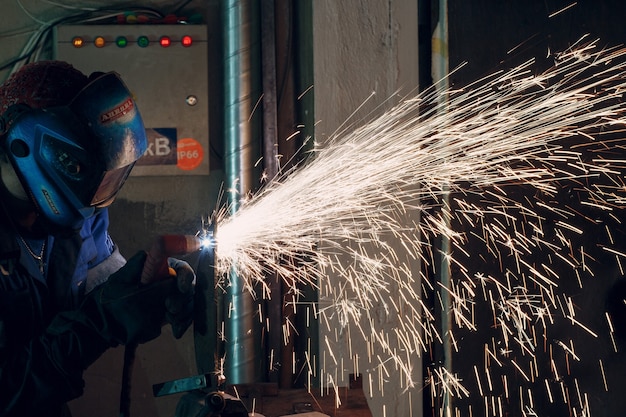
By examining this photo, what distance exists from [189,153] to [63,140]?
123 centimetres

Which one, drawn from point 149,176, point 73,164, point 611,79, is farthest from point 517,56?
point 73,164

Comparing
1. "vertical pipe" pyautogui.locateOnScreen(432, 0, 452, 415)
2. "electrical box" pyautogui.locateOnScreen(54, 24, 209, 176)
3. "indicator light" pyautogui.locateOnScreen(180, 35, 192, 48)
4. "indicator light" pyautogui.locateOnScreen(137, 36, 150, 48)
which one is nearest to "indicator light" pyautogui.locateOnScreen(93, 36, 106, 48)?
"electrical box" pyautogui.locateOnScreen(54, 24, 209, 176)

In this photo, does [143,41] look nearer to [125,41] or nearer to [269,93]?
[125,41]

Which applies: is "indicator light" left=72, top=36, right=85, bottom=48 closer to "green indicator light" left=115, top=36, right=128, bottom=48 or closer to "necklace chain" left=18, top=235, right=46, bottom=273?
"green indicator light" left=115, top=36, right=128, bottom=48

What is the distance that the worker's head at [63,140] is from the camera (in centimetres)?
214

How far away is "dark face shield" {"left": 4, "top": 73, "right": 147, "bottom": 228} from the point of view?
2135 millimetres

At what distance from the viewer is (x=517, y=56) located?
3.59 meters

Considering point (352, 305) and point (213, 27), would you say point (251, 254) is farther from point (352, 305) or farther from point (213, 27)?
point (213, 27)

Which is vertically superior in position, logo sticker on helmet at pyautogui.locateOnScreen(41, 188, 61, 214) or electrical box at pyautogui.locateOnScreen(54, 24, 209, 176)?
electrical box at pyautogui.locateOnScreen(54, 24, 209, 176)

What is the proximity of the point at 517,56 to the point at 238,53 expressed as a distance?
1327 mm

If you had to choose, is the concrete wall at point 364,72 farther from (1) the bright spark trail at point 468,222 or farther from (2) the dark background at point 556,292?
(2) the dark background at point 556,292

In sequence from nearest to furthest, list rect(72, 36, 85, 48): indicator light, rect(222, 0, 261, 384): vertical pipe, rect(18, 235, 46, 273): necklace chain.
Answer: rect(18, 235, 46, 273): necklace chain < rect(72, 36, 85, 48): indicator light < rect(222, 0, 261, 384): vertical pipe

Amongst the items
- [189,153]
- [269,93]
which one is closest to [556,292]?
[269,93]

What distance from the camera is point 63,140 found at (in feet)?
7.04
